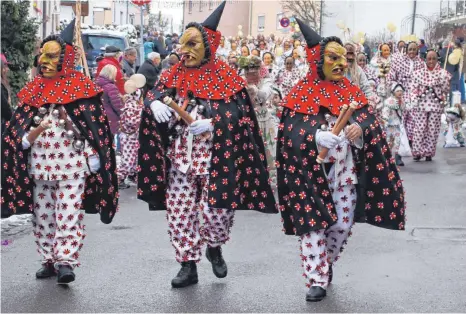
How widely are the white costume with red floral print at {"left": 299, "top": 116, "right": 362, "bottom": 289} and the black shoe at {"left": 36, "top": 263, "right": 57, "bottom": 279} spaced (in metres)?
1.85

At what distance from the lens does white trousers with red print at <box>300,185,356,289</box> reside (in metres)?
6.29

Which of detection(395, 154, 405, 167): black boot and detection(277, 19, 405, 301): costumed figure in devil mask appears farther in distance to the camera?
detection(395, 154, 405, 167): black boot

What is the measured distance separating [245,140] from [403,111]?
26.8 ft

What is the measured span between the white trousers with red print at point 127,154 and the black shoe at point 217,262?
5185mm

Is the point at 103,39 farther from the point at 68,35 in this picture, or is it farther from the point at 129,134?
the point at 68,35

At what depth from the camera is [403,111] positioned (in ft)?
47.8

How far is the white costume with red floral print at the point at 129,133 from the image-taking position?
38.7ft

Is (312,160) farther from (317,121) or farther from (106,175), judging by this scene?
(106,175)

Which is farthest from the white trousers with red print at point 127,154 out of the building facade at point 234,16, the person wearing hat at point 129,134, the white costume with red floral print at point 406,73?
the building facade at point 234,16

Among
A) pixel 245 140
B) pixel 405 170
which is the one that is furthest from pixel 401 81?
pixel 245 140

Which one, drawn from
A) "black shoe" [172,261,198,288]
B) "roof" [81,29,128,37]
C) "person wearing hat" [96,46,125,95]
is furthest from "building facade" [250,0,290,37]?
"black shoe" [172,261,198,288]

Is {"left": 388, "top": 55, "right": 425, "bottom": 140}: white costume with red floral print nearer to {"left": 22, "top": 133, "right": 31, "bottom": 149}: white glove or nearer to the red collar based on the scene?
the red collar

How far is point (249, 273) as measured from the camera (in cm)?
712

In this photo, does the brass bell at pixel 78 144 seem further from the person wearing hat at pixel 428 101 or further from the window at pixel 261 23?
the window at pixel 261 23
